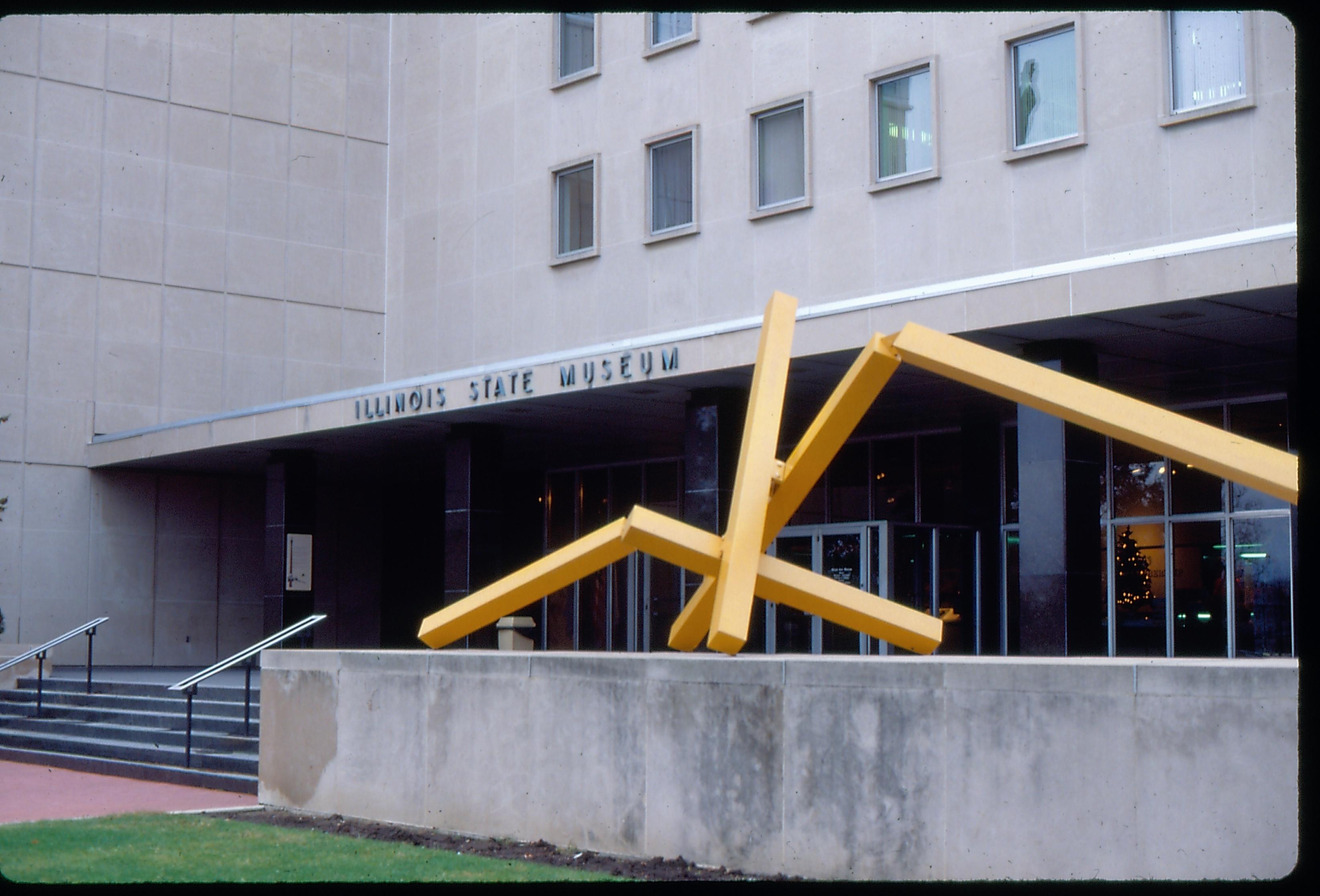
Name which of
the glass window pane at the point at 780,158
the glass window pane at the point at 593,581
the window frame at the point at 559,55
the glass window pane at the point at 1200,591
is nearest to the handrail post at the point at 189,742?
the glass window pane at the point at 780,158

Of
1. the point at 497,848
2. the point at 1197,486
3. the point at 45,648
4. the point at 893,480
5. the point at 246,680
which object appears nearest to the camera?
the point at 497,848

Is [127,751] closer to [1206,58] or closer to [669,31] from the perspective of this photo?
[669,31]

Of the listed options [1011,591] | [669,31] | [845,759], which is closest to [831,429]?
[845,759]

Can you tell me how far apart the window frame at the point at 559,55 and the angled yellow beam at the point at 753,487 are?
1494 cm

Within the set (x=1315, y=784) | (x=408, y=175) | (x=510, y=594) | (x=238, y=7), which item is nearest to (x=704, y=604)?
(x=510, y=594)

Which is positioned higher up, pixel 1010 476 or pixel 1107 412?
pixel 1010 476

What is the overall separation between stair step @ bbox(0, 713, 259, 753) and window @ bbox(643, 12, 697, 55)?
12.6 m

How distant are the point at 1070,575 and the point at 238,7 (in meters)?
10.6

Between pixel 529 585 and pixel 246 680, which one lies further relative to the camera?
pixel 246 680

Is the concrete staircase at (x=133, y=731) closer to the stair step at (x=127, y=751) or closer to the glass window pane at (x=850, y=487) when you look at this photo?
the stair step at (x=127, y=751)

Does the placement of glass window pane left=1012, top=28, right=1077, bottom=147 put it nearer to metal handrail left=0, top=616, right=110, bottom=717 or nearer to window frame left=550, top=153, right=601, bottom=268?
window frame left=550, top=153, right=601, bottom=268

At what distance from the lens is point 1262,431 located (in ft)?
58.2

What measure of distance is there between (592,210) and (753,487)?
616 inches

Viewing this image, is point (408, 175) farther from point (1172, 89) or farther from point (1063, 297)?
point (1063, 297)
